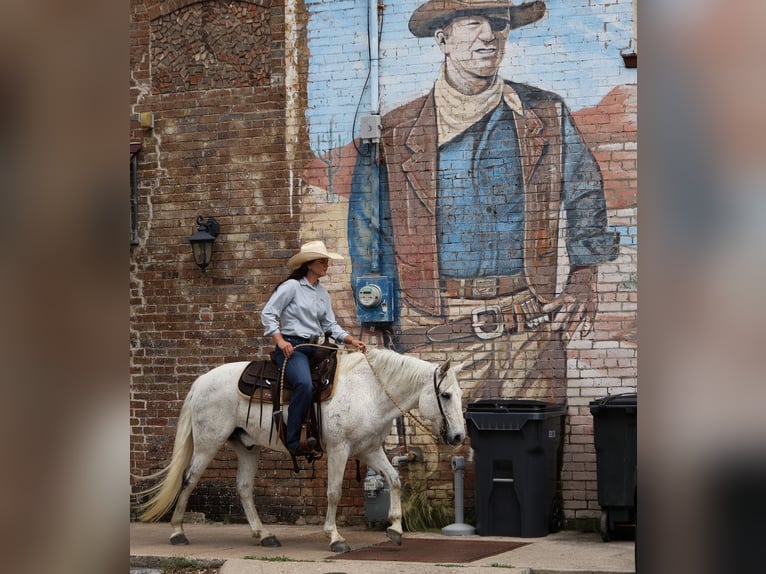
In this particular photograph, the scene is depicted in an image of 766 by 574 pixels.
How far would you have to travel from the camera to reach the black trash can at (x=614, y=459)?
836cm

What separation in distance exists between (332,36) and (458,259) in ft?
8.08

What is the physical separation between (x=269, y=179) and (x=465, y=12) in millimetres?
2438

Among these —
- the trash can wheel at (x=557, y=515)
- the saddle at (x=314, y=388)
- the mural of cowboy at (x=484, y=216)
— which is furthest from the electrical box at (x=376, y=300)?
the trash can wheel at (x=557, y=515)

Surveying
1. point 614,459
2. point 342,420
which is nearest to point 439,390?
point 342,420

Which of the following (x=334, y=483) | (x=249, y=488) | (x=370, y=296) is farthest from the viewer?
(x=370, y=296)

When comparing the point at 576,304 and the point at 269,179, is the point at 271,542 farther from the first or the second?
the point at 269,179

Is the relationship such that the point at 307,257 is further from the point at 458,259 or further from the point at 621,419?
the point at 621,419

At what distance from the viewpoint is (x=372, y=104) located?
32.2 feet

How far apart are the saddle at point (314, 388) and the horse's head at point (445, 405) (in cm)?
80

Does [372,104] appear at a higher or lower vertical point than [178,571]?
higher

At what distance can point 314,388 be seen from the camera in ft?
27.3

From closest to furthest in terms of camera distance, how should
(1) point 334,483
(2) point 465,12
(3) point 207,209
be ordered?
(1) point 334,483
(2) point 465,12
(3) point 207,209
